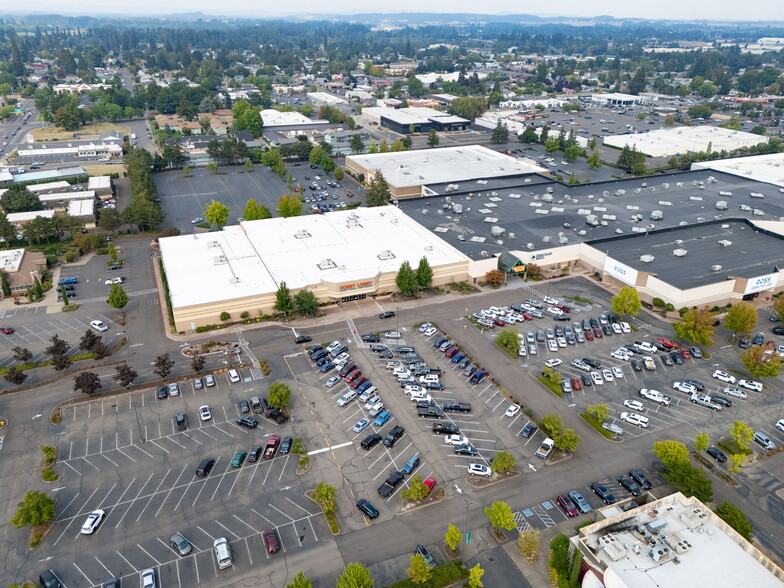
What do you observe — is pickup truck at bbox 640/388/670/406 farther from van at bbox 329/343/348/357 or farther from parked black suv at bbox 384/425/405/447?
van at bbox 329/343/348/357

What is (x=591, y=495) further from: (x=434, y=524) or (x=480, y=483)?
(x=434, y=524)

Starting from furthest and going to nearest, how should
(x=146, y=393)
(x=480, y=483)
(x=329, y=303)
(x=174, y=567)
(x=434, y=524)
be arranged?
(x=329, y=303), (x=146, y=393), (x=480, y=483), (x=434, y=524), (x=174, y=567)

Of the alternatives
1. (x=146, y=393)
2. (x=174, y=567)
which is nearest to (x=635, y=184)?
(x=146, y=393)

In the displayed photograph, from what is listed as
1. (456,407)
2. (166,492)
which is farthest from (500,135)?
(166,492)

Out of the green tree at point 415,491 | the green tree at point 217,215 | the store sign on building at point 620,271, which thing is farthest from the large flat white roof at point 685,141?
the green tree at point 415,491

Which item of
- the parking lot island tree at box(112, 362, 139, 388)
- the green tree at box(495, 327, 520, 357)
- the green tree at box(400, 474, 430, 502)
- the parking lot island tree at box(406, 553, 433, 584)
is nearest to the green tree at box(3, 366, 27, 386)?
the parking lot island tree at box(112, 362, 139, 388)

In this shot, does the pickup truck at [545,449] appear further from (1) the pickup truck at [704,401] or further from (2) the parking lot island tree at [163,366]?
(2) the parking lot island tree at [163,366]

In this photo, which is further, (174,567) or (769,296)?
(769,296)
